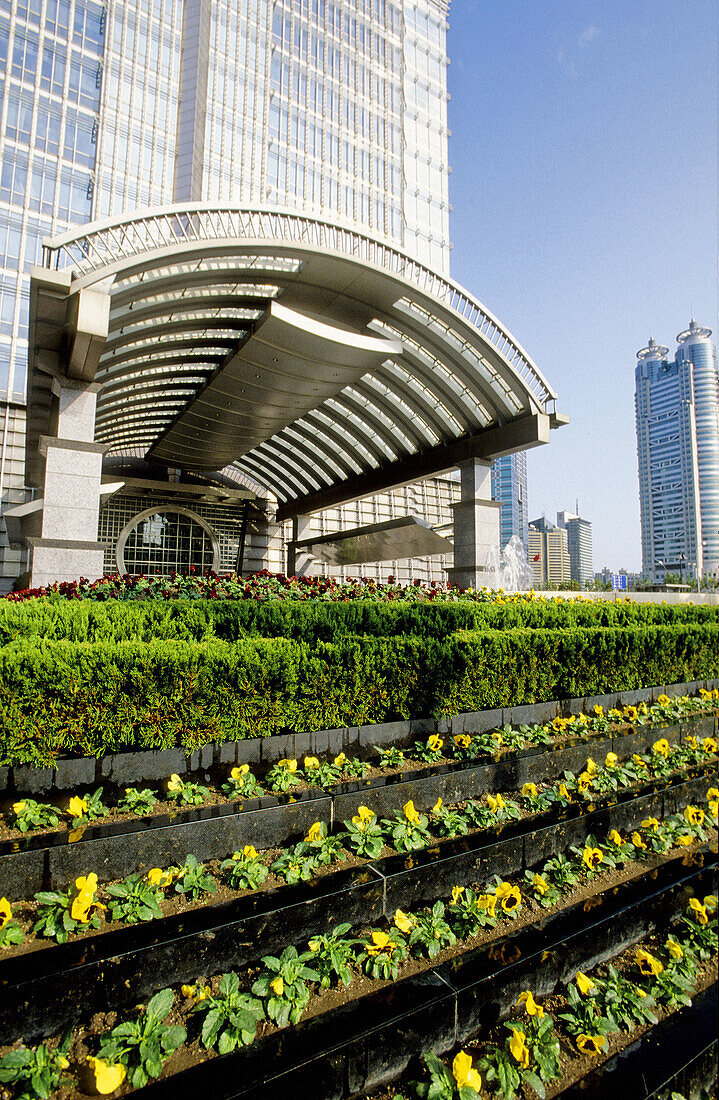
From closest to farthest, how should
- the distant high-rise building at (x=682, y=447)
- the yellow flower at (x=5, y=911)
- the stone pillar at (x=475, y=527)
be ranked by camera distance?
the yellow flower at (x=5, y=911) < the stone pillar at (x=475, y=527) < the distant high-rise building at (x=682, y=447)

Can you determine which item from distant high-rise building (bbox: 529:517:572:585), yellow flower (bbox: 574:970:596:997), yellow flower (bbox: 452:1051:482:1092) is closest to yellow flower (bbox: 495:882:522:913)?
yellow flower (bbox: 574:970:596:997)

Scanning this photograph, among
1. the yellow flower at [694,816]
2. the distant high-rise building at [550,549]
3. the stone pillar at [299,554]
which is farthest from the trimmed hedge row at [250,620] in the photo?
the distant high-rise building at [550,549]

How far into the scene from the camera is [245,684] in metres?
4.77

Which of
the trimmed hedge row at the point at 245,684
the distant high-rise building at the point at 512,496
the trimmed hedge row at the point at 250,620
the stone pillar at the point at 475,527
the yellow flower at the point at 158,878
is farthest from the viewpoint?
the distant high-rise building at the point at 512,496

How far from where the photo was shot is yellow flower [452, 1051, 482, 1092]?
2135 mm

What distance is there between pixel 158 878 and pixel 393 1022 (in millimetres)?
1448

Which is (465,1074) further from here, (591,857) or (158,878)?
(591,857)

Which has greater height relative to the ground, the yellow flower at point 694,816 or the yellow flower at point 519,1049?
the yellow flower at point 694,816

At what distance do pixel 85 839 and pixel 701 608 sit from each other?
468 inches

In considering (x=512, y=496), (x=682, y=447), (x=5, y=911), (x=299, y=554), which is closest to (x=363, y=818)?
(x=5, y=911)

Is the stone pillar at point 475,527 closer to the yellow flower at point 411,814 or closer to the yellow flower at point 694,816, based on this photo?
the yellow flower at point 694,816

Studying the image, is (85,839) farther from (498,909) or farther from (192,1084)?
(498,909)

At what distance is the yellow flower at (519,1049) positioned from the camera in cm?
227

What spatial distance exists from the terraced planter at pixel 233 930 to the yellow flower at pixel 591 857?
0.58ft
